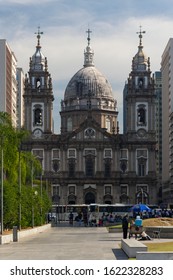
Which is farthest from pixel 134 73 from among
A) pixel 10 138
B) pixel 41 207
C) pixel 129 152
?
pixel 10 138

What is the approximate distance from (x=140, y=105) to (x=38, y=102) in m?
16.7

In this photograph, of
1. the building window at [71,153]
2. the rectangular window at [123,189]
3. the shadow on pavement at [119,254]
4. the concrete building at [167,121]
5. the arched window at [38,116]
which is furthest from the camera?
the concrete building at [167,121]

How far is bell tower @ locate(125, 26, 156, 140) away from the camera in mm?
136125

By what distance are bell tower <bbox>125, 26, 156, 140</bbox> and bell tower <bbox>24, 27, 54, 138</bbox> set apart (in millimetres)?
13034

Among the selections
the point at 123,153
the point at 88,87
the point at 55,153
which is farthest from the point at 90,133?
the point at 88,87

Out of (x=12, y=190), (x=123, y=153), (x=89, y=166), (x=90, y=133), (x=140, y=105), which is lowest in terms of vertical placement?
(x=12, y=190)

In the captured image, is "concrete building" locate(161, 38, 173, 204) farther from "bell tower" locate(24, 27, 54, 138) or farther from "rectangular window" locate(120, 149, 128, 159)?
"bell tower" locate(24, 27, 54, 138)

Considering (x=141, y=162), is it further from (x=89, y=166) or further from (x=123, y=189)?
(x=89, y=166)

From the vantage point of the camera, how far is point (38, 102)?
137 meters

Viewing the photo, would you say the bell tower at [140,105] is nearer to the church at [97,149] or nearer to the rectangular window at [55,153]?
the church at [97,149]

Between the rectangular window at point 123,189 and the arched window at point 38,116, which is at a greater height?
the arched window at point 38,116

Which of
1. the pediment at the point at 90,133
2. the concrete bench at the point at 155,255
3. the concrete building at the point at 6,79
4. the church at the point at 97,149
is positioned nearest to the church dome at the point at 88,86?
the concrete building at the point at 6,79

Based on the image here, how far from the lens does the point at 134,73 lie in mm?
138000

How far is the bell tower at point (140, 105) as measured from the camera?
136 metres
